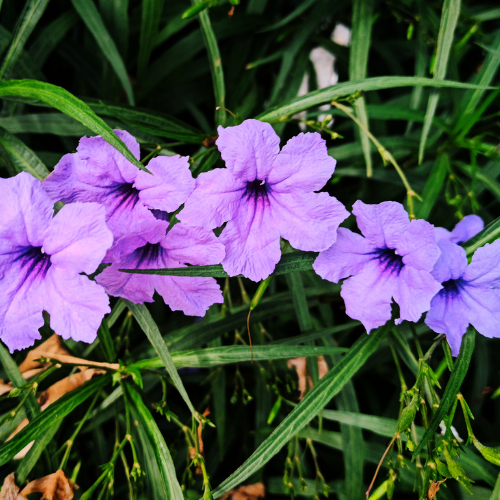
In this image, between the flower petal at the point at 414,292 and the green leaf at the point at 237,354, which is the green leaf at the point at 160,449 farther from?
the flower petal at the point at 414,292

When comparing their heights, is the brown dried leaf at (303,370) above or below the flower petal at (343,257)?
below

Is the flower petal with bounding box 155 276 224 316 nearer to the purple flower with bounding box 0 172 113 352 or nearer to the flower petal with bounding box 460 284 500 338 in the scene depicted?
the purple flower with bounding box 0 172 113 352

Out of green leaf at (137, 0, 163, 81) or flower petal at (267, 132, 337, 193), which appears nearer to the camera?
flower petal at (267, 132, 337, 193)

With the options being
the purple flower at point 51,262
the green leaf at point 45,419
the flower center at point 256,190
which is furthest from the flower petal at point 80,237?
the green leaf at point 45,419

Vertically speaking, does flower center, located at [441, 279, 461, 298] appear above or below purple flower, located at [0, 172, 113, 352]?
below

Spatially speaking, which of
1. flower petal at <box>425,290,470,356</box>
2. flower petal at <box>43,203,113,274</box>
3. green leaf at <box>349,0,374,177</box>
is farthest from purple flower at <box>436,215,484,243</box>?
flower petal at <box>43,203,113,274</box>

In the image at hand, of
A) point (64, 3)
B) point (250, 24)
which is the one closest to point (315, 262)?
point (250, 24)
